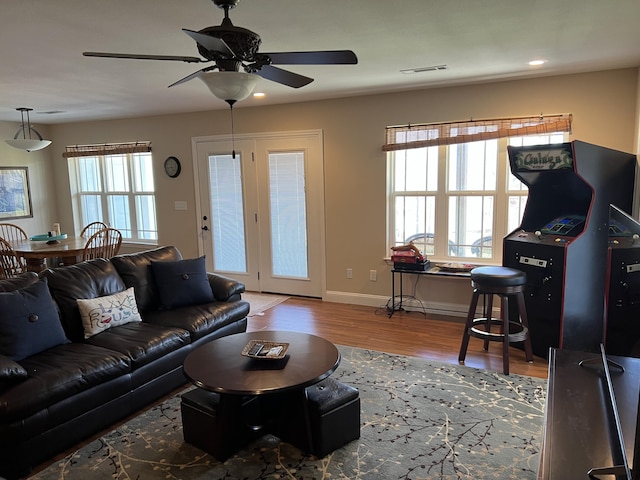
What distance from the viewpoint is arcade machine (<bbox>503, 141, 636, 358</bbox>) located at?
3.26 meters

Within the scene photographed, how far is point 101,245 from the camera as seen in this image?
5.16 m

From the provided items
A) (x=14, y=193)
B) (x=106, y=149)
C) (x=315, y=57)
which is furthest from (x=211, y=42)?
(x=14, y=193)

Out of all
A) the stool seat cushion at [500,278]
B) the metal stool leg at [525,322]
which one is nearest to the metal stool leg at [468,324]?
the stool seat cushion at [500,278]

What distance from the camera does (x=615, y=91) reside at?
3807mm

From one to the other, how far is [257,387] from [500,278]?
2.00 metres

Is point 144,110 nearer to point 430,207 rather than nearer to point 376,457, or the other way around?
point 430,207

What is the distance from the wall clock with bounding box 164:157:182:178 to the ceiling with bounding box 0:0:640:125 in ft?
5.68

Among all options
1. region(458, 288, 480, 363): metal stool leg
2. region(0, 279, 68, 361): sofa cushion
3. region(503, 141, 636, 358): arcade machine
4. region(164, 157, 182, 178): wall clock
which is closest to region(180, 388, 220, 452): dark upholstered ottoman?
region(0, 279, 68, 361): sofa cushion

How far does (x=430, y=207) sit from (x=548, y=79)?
159 centimetres

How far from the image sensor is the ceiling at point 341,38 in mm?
2295

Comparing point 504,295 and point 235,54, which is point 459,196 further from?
point 235,54

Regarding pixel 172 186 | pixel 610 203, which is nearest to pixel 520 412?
pixel 610 203

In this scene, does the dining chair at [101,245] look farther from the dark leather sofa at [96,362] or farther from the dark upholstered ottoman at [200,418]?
the dark upholstered ottoman at [200,418]

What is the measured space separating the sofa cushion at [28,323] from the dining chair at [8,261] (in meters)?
2.28
